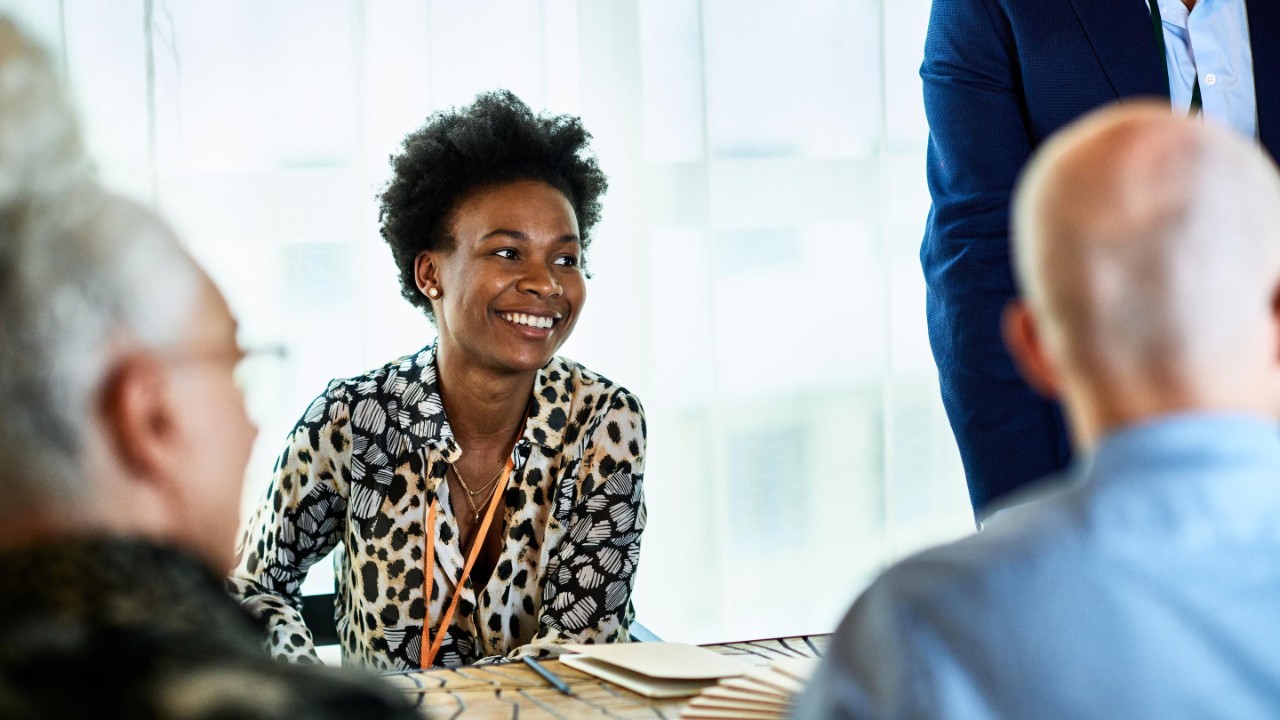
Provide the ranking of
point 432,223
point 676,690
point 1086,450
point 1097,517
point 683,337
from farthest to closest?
point 683,337
point 432,223
point 676,690
point 1086,450
point 1097,517

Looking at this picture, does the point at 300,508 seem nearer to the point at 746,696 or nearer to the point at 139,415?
the point at 746,696

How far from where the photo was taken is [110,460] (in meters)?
0.78

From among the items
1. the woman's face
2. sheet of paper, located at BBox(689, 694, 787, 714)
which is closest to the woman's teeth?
the woman's face

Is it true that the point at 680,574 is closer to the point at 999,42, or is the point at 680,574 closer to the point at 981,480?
the point at 981,480

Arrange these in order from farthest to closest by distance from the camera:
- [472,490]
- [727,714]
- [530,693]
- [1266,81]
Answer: [472,490] → [1266,81] → [530,693] → [727,714]

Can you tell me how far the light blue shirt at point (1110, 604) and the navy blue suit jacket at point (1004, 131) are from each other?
139 cm

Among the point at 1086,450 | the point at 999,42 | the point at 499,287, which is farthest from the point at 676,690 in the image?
the point at 999,42

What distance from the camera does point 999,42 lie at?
2256 mm

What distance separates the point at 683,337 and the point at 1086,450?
2.85 meters

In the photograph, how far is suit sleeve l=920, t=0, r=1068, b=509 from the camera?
219 centimetres

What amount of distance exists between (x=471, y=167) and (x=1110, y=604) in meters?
2.07

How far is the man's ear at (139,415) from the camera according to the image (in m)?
0.78

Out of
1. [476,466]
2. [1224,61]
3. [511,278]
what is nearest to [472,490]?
[476,466]

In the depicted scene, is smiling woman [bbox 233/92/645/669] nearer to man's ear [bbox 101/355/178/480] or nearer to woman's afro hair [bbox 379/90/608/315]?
woman's afro hair [bbox 379/90/608/315]
